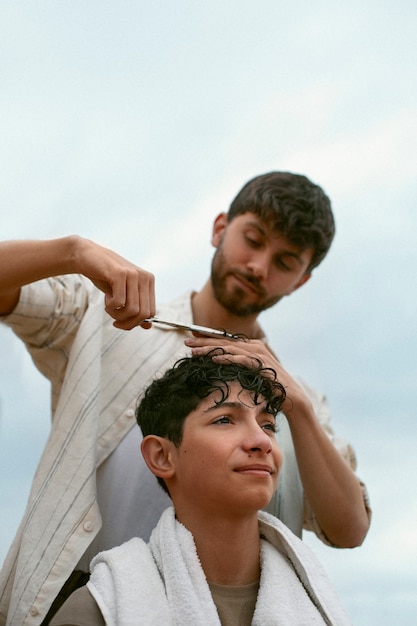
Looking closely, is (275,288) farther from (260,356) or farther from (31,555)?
(31,555)

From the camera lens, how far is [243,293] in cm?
279


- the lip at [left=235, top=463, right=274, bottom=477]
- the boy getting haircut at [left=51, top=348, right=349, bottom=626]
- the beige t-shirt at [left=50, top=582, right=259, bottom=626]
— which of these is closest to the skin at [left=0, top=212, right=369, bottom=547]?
the boy getting haircut at [left=51, top=348, right=349, bottom=626]

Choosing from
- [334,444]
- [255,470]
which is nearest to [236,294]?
[334,444]

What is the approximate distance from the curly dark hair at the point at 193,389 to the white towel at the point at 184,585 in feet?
0.78

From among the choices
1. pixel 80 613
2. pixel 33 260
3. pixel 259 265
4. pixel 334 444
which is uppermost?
pixel 259 265

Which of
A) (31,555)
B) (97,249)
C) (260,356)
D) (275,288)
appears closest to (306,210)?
(275,288)

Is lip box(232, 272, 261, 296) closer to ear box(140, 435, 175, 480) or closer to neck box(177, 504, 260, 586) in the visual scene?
ear box(140, 435, 175, 480)

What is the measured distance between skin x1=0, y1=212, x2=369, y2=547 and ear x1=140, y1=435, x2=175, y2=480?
0.27 m

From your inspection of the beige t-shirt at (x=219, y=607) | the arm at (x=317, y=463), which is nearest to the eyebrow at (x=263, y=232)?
the arm at (x=317, y=463)

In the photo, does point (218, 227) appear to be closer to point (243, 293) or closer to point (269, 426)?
point (243, 293)

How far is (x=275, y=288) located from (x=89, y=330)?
69 centimetres

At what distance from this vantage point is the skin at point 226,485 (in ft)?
6.19

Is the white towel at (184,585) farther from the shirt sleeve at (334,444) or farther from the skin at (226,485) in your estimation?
the shirt sleeve at (334,444)

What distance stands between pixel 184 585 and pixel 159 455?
14.8 inches
